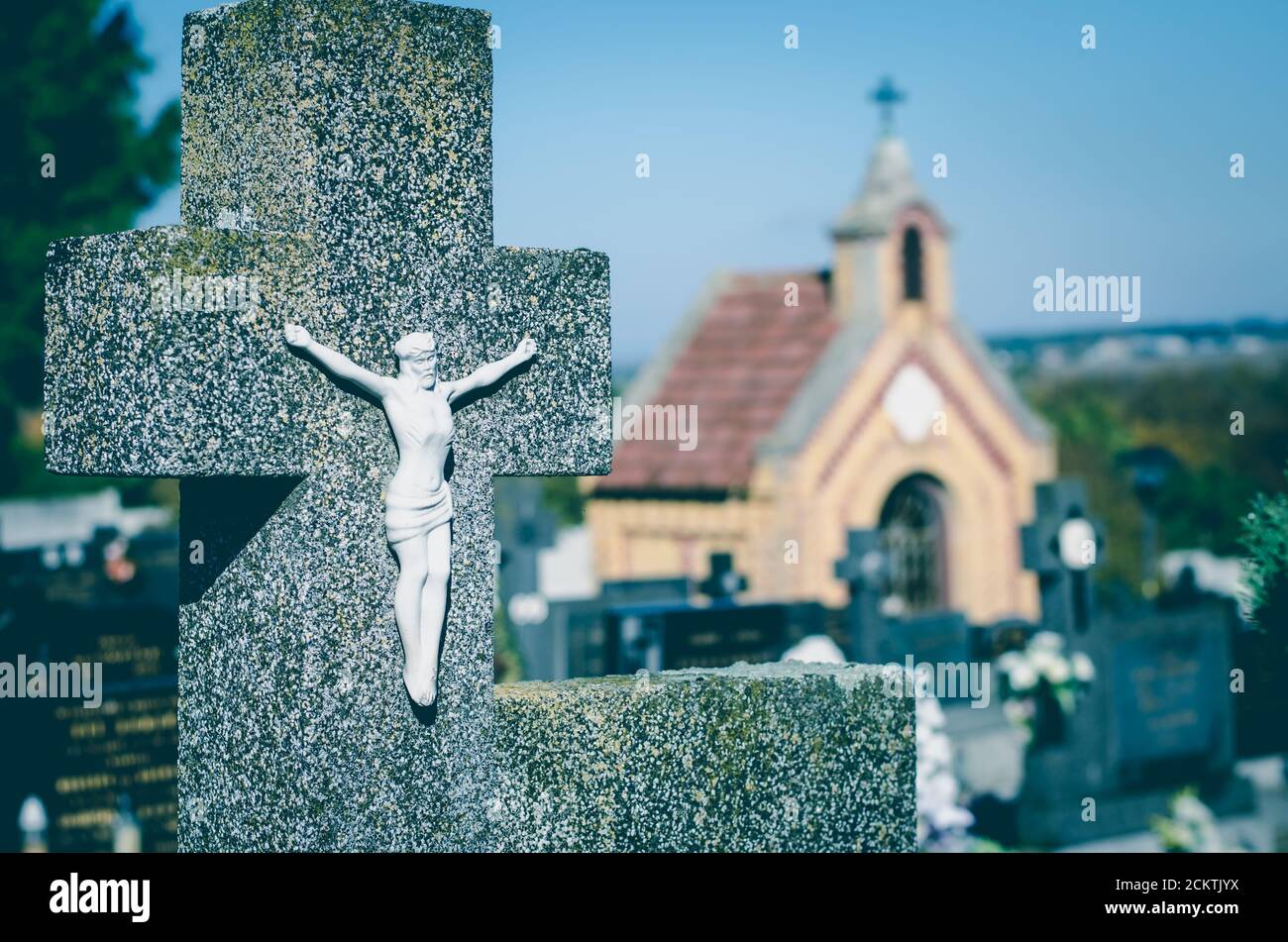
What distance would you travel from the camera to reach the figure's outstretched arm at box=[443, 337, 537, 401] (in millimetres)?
3332

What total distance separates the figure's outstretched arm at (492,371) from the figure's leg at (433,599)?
0.27 metres

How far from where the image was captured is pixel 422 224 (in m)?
3.33

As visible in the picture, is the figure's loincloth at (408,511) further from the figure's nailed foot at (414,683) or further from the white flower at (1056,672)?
the white flower at (1056,672)

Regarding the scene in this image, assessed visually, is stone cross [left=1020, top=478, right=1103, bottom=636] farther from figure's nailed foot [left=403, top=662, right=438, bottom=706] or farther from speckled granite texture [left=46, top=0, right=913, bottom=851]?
figure's nailed foot [left=403, top=662, right=438, bottom=706]

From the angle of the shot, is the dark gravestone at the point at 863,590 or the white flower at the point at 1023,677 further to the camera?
the dark gravestone at the point at 863,590

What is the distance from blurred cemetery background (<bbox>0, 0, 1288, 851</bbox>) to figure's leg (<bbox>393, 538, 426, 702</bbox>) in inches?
72.9

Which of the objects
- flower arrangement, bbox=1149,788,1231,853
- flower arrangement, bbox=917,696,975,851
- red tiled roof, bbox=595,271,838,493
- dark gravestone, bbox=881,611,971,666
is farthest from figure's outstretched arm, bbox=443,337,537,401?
red tiled roof, bbox=595,271,838,493

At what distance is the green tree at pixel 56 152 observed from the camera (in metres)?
21.8

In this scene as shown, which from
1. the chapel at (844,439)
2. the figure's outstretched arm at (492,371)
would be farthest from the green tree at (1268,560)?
the chapel at (844,439)

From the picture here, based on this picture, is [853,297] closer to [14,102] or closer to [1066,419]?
[14,102]

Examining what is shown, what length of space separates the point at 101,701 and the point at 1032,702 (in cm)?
574

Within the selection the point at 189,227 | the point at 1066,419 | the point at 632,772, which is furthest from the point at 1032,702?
the point at 1066,419

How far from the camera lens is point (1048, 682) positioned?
10.9m

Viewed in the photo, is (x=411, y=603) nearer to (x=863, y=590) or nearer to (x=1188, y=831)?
(x=1188, y=831)
